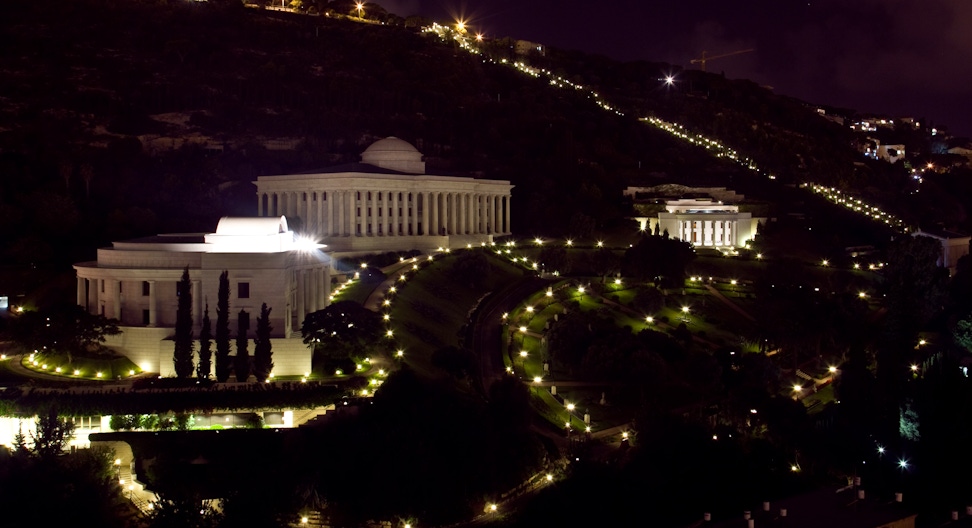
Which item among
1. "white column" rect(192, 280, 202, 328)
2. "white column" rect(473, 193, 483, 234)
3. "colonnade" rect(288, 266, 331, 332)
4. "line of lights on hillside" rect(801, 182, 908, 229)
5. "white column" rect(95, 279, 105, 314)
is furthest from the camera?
"line of lights on hillside" rect(801, 182, 908, 229)

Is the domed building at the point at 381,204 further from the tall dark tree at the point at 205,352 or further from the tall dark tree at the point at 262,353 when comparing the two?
the tall dark tree at the point at 205,352

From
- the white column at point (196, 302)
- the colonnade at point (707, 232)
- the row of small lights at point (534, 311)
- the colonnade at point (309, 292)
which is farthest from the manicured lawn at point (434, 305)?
the colonnade at point (707, 232)

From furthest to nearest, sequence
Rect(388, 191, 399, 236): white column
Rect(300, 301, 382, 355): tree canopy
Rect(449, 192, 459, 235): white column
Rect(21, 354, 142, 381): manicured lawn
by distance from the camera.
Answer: Rect(449, 192, 459, 235): white column < Rect(388, 191, 399, 236): white column < Rect(300, 301, 382, 355): tree canopy < Rect(21, 354, 142, 381): manicured lawn

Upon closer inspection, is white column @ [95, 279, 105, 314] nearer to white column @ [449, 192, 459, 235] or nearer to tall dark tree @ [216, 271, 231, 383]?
tall dark tree @ [216, 271, 231, 383]

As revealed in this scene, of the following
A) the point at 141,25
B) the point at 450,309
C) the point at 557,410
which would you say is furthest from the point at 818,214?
the point at 141,25

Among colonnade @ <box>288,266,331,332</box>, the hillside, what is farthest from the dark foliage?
the hillside

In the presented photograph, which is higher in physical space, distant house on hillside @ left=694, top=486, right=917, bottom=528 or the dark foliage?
the dark foliage
